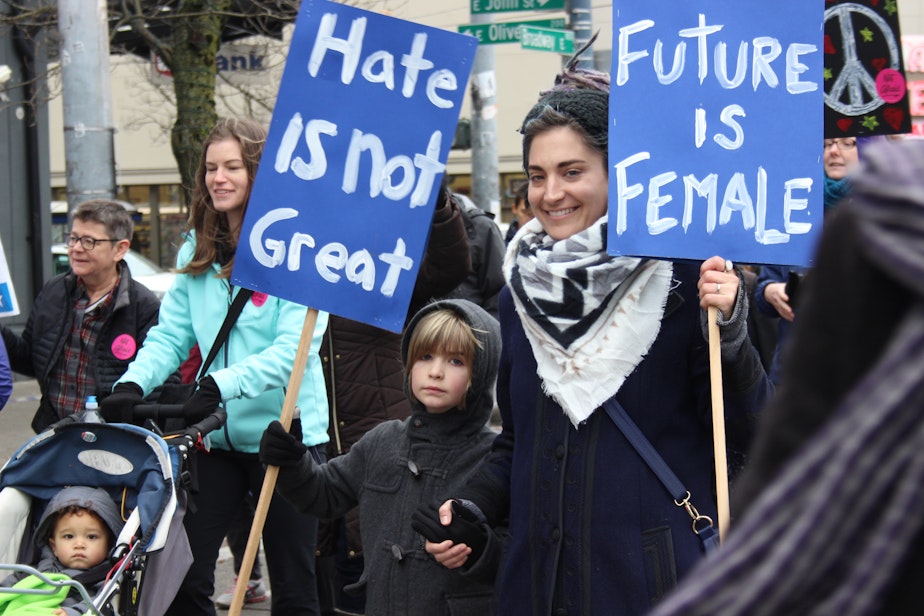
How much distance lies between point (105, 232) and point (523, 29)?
5.31 m

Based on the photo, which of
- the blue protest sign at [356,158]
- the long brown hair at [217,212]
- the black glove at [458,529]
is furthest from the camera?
the long brown hair at [217,212]

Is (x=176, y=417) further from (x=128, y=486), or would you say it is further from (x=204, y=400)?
(x=128, y=486)

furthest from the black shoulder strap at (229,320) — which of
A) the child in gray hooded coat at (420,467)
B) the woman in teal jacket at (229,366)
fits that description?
the child in gray hooded coat at (420,467)

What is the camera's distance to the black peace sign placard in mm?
4102

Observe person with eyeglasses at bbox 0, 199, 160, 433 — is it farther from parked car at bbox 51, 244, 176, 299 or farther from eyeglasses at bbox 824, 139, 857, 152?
parked car at bbox 51, 244, 176, 299

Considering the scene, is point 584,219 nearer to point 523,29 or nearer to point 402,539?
point 402,539

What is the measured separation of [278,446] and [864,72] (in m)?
2.60

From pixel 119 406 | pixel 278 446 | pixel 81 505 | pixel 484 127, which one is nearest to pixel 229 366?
pixel 119 406

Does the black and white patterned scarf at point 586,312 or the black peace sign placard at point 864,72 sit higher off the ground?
the black peace sign placard at point 864,72

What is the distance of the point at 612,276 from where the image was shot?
8.75ft

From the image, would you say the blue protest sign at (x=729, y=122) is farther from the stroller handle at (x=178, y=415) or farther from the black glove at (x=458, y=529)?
the stroller handle at (x=178, y=415)

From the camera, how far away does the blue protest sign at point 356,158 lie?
3305mm

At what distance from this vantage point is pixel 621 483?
2523 mm

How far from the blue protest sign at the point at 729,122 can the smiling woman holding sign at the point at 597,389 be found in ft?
0.35
